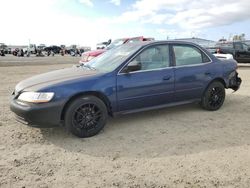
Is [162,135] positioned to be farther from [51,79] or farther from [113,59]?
[51,79]

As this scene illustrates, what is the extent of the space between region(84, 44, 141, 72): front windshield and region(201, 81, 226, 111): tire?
6.26 feet

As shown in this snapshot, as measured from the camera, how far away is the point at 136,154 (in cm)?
423

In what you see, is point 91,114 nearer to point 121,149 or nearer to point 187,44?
point 121,149

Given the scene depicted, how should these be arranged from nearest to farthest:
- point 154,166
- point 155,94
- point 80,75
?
point 154,166 → point 80,75 → point 155,94

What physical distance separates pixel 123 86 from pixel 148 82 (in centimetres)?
53

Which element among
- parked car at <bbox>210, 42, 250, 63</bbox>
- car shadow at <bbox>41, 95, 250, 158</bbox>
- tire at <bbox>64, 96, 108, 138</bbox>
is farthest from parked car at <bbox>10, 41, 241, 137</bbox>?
parked car at <bbox>210, 42, 250, 63</bbox>

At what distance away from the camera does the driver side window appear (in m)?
5.45

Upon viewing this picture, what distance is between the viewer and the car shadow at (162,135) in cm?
439

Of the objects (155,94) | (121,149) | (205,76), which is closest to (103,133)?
(121,149)

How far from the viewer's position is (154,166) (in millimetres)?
3844

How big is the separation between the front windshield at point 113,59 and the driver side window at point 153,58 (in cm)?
18

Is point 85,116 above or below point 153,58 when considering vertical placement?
below

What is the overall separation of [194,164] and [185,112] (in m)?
2.60

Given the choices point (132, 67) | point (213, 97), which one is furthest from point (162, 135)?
point (213, 97)
